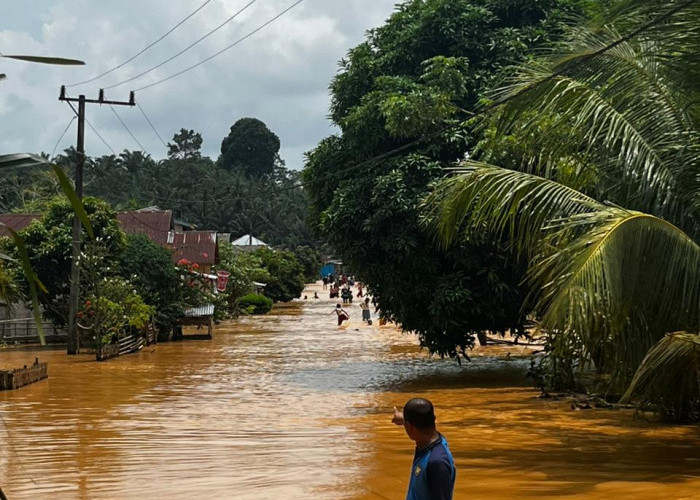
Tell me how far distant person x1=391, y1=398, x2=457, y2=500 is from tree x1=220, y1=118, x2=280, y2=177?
147210 mm

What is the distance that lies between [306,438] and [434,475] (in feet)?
28.7

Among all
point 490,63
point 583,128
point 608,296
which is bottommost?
point 608,296

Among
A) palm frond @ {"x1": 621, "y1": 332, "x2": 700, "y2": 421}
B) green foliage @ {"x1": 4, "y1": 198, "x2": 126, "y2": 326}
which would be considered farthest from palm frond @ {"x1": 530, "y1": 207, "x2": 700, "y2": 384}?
green foliage @ {"x1": 4, "y1": 198, "x2": 126, "y2": 326}

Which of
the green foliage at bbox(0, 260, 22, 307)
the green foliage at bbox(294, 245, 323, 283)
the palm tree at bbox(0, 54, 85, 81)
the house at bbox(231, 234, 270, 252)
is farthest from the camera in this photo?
the green foliage at bbox(294, 245, 323, 283)

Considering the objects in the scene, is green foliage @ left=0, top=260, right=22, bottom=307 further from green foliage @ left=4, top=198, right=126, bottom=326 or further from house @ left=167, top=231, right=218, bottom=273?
house @ left=167, top=231, right=218, bottom=273

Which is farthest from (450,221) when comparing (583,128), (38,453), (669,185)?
(38,453)

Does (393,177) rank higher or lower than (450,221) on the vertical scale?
higher

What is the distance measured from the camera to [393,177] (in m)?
20.7

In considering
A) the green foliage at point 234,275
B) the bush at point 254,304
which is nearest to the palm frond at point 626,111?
the green foliage at point 234,275

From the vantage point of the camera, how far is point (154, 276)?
115ft

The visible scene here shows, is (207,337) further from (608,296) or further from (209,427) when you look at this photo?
(608,296)

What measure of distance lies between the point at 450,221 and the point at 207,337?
26.5 m

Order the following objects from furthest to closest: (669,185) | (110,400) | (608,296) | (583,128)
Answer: (110,400), (583,128), (669,185), (608,296)

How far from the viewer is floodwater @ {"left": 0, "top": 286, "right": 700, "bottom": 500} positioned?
9.88m
